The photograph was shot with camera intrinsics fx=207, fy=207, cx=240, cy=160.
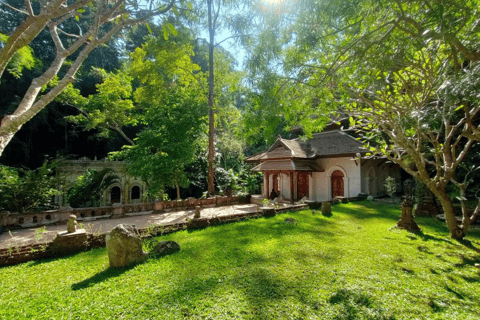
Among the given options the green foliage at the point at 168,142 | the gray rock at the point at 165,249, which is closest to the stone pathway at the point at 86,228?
the green foliage at the point at 168,142

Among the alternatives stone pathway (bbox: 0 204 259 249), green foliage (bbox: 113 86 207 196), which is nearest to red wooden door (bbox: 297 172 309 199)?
stone pathway (bbox: 0 204 259 249)

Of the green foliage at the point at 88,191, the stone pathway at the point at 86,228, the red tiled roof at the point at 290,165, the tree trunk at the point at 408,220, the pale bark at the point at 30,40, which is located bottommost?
the stone pathway at the point at 86,228

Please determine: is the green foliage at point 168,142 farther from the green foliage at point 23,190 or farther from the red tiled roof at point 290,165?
the red tiled roof at point 290,165

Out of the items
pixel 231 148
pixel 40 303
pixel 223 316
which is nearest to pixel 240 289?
pixel 223 316

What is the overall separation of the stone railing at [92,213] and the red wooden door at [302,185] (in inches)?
279

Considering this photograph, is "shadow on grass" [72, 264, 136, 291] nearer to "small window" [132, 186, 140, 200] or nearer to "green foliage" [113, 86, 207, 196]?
"green foliage" [113, 86, 207, 196]

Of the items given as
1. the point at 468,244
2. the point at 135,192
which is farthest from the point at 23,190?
the point at 468,244

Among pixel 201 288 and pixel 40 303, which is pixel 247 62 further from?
pixel 40 303

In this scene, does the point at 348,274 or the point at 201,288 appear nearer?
the point at 201,288

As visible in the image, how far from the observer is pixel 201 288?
4062 mm

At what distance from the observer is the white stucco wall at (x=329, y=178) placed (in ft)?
49.4

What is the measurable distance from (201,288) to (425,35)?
5987 millimetres

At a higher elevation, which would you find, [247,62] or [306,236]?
[247,62]

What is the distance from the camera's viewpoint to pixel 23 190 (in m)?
8.74
